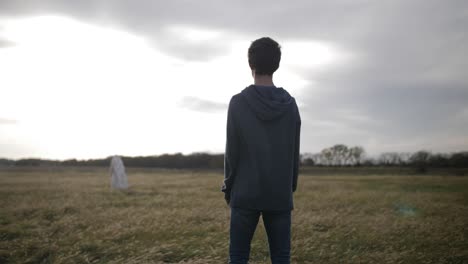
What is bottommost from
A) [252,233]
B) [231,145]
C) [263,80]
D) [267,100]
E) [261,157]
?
[252,233]

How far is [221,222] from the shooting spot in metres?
10.1

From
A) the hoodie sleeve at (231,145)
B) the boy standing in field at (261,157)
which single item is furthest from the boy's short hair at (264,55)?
the hoodie sleeve at (231,145)

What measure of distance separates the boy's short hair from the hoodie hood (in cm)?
17

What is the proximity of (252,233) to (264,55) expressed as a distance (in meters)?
1.57

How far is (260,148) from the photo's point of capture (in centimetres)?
314

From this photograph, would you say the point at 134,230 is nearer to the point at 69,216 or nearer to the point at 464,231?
the point at 69,216

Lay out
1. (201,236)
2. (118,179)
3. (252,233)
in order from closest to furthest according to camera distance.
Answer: (252,233) < (201,236) < (118,179)

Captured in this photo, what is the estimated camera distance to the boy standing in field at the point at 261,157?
314cm

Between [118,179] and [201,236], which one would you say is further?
[118,179]

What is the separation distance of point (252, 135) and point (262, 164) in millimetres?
260

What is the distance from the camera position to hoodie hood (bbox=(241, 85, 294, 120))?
10.3 ft

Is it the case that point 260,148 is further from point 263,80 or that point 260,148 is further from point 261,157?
point 263,80

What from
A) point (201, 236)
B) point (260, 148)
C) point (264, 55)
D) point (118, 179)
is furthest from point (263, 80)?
point (118, 179)

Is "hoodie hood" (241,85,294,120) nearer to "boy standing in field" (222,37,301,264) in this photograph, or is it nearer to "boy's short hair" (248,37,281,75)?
"boy standing in field" (222,37,301,264)
